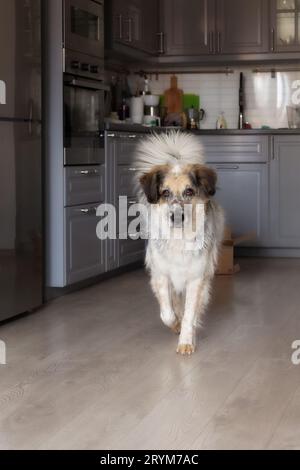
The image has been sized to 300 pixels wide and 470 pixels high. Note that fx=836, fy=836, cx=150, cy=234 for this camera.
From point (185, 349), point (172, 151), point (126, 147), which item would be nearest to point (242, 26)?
point (126, 147)

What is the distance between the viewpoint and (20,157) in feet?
14.0

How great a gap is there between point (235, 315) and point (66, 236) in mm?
1160

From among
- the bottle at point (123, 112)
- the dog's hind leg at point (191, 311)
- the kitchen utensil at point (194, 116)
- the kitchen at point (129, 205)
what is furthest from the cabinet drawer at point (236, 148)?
the dog's hind leg at point (191, 311)

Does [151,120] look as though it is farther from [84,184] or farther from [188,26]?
[84,184]

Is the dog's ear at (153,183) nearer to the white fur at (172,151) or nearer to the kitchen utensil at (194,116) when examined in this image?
the white fur at (172,151)

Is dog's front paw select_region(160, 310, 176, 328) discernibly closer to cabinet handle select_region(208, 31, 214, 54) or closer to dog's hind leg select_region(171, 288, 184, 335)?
dog's hind leg select_region(171, 288, 184, 335)

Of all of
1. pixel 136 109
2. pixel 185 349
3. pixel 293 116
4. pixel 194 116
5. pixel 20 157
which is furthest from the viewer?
pixel 194 116

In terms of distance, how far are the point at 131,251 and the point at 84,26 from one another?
1.70m

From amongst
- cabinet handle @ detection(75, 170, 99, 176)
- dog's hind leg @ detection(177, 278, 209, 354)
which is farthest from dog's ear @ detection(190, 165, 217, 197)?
cabinet handle @ detection(75, 170, 99, 176)

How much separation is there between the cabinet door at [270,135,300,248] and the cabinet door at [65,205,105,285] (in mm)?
1957

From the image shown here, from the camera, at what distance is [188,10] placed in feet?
23.5

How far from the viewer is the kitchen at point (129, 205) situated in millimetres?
2824

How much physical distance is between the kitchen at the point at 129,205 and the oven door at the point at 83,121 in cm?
1

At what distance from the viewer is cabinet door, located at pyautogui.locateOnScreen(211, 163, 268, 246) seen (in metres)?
6.97
